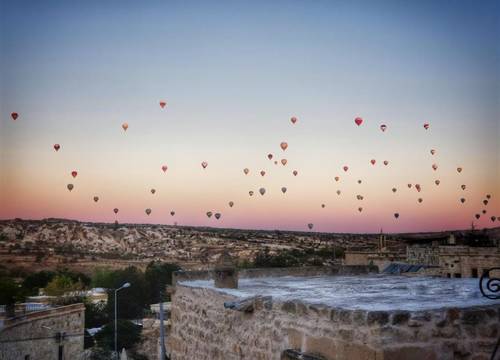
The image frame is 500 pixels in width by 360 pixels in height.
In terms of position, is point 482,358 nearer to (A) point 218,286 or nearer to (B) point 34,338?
(A) point 218,286

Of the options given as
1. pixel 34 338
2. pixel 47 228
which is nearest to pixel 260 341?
pixel 34 338

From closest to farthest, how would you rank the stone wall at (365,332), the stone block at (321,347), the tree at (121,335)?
1. the stone wall at (365,332)
2. the stone block at (321,347)
3. the tree at (121,335)

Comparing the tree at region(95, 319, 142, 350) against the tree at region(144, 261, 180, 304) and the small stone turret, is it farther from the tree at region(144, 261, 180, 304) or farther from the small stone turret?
the small stone turret

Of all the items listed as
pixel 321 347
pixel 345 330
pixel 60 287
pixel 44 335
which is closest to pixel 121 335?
pixel 44 335

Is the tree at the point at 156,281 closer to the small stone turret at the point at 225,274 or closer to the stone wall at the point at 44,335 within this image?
the stone wall at the point at 44,335

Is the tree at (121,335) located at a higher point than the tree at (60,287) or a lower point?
lower

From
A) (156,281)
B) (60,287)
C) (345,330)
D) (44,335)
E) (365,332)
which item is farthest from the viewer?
(156,281)

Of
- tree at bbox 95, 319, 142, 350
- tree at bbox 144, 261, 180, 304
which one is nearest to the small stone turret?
tree at bbox 95, 319, 142, 350

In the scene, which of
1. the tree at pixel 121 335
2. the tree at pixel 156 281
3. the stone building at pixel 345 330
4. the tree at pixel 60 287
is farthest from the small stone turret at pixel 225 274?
the tree at pixel 156 281

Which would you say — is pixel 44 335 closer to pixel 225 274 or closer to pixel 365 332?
pixel 225 274
